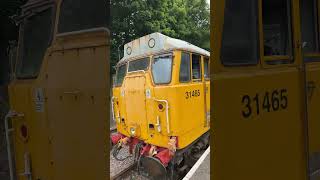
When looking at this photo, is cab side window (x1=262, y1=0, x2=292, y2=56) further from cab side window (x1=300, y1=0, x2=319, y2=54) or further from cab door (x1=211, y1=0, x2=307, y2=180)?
cab side window (x1=300, y1=0, x2=319, y2=54)

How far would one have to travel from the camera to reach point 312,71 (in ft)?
10.9

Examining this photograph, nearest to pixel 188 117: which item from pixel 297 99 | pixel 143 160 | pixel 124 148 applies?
pixel 143 160

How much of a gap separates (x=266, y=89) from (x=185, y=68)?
7595 millimetres

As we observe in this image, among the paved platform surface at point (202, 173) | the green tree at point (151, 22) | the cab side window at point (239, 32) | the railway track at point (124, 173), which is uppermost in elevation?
the green tree at point (151, 22)

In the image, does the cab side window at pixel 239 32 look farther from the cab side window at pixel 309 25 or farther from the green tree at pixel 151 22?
the green tree at pixel 151 22

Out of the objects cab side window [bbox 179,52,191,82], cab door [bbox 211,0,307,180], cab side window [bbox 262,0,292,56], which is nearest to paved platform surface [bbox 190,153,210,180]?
cab door [bbox 211,0,307,180]

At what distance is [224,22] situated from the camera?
2.82 m

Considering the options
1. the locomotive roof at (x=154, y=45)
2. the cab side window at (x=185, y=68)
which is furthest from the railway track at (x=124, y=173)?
the locomotive roof at (x=154, y=45)

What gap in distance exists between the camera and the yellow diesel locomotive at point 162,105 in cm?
995

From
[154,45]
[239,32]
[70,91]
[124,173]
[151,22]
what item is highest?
[151,22]

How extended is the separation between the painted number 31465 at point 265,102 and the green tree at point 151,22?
11023 millimetres

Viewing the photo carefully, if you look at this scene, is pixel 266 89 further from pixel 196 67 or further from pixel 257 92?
pixel 196 67

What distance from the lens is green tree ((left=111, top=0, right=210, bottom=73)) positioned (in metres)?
17.6

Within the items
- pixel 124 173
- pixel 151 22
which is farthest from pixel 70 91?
pixel 151 22
